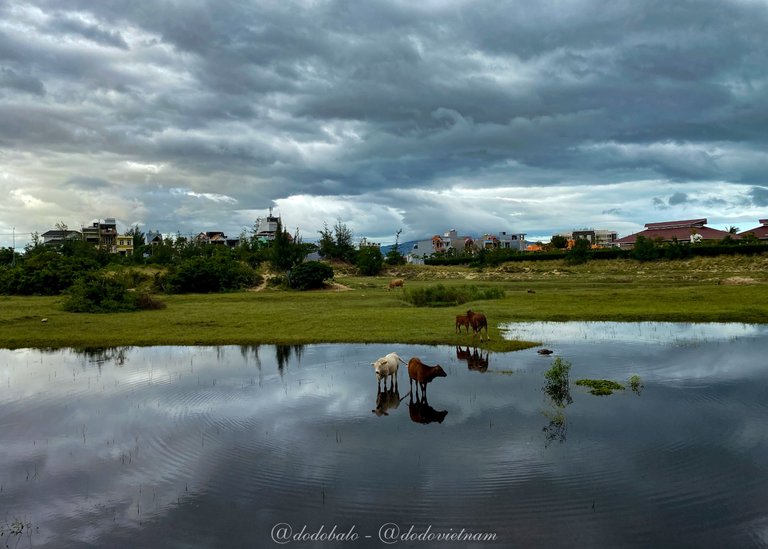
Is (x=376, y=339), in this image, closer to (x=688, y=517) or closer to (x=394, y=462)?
(x=394, y=462)

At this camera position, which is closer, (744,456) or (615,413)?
(744,456)

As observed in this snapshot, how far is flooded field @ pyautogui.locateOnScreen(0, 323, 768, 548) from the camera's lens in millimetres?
9781

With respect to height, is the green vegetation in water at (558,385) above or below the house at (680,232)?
below

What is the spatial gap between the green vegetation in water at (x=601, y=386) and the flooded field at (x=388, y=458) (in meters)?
0.31

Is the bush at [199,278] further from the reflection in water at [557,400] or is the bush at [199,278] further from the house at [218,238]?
the house at [218,238]

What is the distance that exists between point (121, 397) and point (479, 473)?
12.8 meters

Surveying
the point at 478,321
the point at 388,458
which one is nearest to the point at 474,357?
the point at 478,321

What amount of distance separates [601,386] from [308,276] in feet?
155

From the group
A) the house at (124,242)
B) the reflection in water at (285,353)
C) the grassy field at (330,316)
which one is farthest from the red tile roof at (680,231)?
the house at (124,242)

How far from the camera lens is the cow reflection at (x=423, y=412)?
15.1 meters

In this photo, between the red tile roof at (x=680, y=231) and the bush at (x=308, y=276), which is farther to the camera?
the red tile roof at (x=680, y=231)

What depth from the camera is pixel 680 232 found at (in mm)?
128500

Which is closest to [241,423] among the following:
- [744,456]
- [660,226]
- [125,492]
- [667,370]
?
[125,492]

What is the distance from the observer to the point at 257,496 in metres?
11.0
